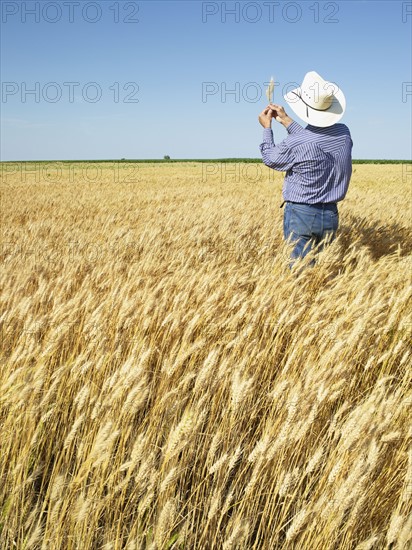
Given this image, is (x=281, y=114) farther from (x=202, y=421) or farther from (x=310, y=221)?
(x=202, y=421)

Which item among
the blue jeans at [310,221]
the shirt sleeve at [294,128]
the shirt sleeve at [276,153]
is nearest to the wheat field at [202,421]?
the blue jeans at [310,221]

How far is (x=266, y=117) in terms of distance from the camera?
12.5ft

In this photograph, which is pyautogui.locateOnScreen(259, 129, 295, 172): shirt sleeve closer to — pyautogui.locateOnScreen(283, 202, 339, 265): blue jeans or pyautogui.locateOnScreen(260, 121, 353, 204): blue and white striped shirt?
pyautogui.locateOnScreen(260, 121, 353, 204): blue and white striped shirt

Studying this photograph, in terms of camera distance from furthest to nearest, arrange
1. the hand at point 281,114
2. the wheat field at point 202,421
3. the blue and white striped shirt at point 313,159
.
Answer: the hand at point 281,114 → the blue and white striped shirt at point 313,159 → the wheat field at point 202,421

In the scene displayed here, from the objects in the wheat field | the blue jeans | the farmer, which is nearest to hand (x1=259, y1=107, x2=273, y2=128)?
the farmer

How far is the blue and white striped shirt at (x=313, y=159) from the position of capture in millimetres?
3658

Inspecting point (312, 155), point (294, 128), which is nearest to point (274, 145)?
point (294, 128)

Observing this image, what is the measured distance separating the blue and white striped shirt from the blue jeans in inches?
3.7

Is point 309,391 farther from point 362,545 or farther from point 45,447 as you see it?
point 45,447

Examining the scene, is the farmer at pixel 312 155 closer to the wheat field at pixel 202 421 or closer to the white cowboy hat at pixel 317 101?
the white cowboy hat at pixel 317 101

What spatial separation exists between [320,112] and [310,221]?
3.09 feet

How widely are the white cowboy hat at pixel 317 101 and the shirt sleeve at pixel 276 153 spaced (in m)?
0.30

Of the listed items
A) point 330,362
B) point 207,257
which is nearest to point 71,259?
point 207,257

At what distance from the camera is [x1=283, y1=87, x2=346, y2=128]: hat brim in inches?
145
